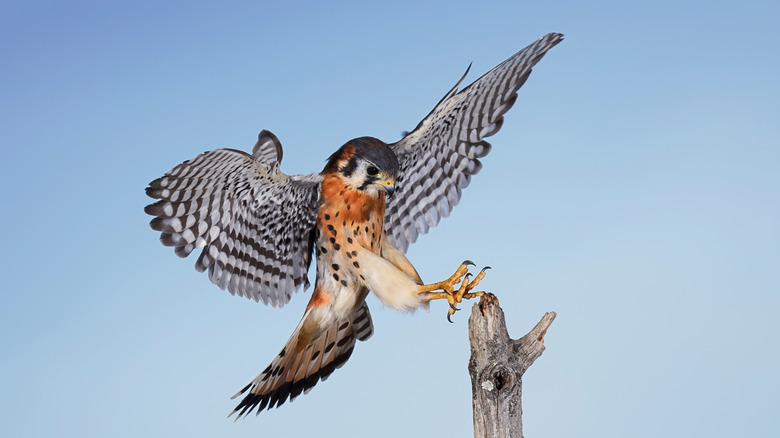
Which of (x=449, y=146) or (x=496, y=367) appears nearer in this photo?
(x=496, y=367)

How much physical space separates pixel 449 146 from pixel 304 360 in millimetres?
1209

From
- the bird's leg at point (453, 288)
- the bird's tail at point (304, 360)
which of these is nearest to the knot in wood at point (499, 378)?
the bird's leg at point (453, 288)

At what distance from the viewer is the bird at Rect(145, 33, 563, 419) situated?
118 inches

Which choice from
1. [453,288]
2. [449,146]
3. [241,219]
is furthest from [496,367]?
[241,219]

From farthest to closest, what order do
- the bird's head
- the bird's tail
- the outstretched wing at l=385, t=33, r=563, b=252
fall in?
the bird's tail → the outstretched wing at l=385, t=33, r=563, b=252 → the bird's head

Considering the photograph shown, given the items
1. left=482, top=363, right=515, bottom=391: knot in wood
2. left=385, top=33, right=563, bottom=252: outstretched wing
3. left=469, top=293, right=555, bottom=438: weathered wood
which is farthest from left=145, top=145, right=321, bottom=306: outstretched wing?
left=482, top=363, right=515, bottom=391: knot in wood

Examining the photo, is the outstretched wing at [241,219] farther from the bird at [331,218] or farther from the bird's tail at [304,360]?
the bird's tail at [304,360]

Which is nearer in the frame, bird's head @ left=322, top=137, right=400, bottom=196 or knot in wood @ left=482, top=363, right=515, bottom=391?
knot in wood @ left=482, top=363, right=515, bottom=391

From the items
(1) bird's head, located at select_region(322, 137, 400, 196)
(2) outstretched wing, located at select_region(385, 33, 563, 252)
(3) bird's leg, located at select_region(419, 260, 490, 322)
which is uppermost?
(2) outstretched wing, located at select_region(385, 33, 563, 252)

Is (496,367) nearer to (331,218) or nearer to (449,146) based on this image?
(331,218)

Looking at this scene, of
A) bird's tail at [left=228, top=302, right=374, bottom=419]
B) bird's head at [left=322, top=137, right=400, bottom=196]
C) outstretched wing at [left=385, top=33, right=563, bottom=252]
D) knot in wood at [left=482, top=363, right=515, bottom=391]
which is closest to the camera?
knot in wood at [left=482, top=363, right=515, bottom=391]

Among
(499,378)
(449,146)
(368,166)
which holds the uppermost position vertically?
(449,146)

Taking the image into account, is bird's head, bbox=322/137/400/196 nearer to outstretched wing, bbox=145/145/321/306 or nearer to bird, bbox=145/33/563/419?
bird, bbox=145/33/563/419

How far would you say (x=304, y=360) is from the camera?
3365mm
